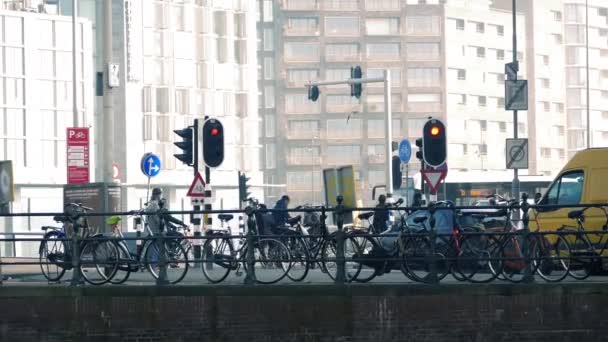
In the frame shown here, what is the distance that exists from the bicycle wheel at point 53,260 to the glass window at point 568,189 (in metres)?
7.89

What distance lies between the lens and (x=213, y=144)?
29.8 meters

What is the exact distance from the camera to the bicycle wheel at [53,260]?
22.5 metres

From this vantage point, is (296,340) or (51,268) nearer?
(296,340)

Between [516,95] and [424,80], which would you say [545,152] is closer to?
[424,80]

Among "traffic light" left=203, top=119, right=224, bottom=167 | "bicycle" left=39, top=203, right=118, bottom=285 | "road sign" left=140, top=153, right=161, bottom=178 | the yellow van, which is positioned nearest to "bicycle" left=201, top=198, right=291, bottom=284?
"bicycle" left=39, top=203, right=118, bottom=285

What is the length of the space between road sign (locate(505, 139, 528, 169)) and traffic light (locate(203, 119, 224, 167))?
8.40 meters

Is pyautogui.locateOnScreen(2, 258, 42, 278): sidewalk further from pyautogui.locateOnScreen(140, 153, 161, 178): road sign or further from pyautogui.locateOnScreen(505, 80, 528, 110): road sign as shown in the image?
pyautogui.locateOnScreen(505, 80, 528, 110): road sign

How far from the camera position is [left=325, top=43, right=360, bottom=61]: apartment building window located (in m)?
141

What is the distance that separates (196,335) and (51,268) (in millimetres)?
3706

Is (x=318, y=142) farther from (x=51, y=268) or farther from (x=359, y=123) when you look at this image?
(x=51, y=268)

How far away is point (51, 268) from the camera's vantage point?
75.3 feet

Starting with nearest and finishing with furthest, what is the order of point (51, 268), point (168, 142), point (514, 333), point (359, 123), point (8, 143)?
1. point (514, 333)
2. point (51, 268)
3. point (8, 143)
4. point (168, 142)
5. point (359, 123)

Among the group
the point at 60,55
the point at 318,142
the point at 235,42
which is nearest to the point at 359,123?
the point at 318,142

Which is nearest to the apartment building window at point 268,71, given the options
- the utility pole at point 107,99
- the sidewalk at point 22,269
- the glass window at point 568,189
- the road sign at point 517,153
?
the road sign at point 517,153
